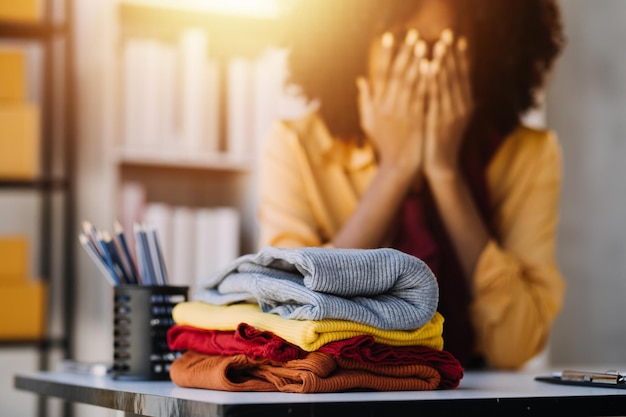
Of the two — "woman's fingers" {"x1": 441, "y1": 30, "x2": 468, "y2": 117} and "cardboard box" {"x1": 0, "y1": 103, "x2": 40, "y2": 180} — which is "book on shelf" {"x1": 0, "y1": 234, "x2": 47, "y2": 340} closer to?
"cardboard box" {"x1": 0, "y1": 103, "x2": 40, "y2": 180}

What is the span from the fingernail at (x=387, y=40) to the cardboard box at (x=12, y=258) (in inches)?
43.7

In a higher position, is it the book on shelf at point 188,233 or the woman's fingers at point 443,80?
the woman's fingers at point 443,80

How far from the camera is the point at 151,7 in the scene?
2.44 meters

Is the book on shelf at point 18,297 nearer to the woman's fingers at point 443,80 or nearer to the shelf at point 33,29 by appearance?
the shelf at point 33,29

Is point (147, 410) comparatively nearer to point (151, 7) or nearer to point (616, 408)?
point (616, 408)

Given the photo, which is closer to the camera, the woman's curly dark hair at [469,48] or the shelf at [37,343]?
the woman's curly dark hair at [469,48]

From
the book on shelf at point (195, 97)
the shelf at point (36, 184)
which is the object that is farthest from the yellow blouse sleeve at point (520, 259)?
the shelf at point (36, 184)

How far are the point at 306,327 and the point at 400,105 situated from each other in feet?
2.75

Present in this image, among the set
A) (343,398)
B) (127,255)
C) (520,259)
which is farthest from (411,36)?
(343,398)

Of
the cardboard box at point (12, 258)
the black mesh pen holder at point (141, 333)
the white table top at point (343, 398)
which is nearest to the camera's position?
the white table top at point (343, 398)

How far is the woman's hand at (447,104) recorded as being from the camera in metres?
1.52

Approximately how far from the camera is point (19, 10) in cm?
238

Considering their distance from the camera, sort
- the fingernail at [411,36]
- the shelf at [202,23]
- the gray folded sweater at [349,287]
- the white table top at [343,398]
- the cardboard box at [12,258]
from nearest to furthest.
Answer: the white table top at [343,398] < the gray folded sweater at [349,287] < the fingernail at [411,36] < the cardboard box at [12,258] < the shelf at [202,23]

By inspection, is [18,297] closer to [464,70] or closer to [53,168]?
[53,168]
